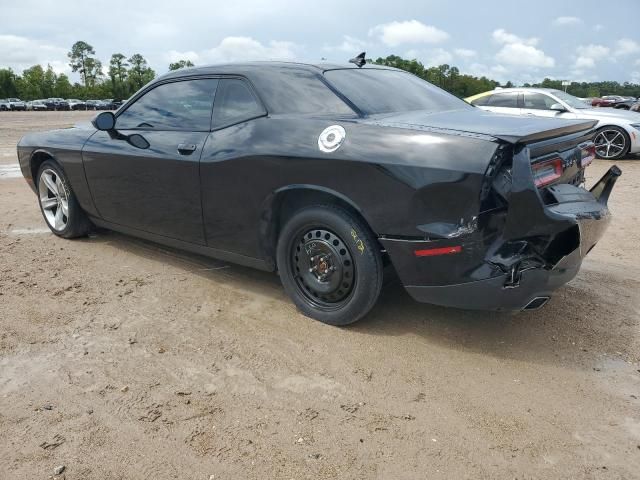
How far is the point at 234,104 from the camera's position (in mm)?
3510

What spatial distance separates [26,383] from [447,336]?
7.47ft

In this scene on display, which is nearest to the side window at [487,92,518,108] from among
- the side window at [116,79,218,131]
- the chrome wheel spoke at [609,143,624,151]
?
the chrome wheel spoke at [609,143,624,151]

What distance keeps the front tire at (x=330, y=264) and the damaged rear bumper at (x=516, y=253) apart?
0.81 feet

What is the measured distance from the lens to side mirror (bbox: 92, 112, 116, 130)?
→ 4055 mm

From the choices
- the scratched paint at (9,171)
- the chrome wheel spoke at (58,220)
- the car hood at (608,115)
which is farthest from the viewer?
the car hood at (608,115)

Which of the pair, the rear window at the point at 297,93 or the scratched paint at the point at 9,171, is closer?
the rear window at the point at 297,93

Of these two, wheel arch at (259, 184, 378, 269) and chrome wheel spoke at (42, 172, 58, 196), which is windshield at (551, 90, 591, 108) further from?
chrome wheel spoke at (42, 172, 58, 196)

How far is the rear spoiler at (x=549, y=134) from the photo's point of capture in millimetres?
2516

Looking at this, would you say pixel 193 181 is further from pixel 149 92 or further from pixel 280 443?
pixel 280 443

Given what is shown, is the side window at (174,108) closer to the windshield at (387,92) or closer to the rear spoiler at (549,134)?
the windshield at (387,92)

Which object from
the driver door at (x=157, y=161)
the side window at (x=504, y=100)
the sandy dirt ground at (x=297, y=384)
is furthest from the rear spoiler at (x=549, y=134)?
the side window at (x=504, y=100)

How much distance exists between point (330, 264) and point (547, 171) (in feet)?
4.20

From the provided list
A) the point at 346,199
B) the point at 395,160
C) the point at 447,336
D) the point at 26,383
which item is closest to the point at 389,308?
the point at 447,336

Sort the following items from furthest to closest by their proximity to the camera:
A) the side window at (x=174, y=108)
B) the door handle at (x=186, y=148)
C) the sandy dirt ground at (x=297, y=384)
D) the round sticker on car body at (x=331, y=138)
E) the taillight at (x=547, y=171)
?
the side window at (x=174, y=108) → the door handle at (x=186, y=148) → the round sticker on car body at (x=331, y=138) → the taillight at (x=547, y=171) → the sandy dirt ground at (x=297, y=384)
